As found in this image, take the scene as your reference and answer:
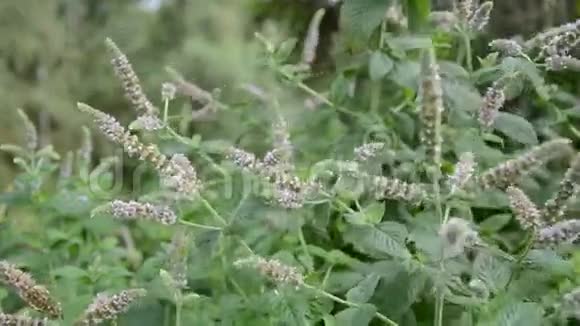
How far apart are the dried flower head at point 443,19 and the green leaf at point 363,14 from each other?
0.41 feet

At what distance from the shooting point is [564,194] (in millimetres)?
840

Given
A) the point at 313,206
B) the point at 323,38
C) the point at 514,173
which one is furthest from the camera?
the point at 323,38

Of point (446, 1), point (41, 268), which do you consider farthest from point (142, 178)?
point (446, 1)

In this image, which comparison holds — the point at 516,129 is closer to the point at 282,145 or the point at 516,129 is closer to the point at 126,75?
the point at 282,145

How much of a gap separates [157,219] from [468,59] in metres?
0.57

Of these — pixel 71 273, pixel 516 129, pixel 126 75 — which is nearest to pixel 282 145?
pixel 126 75

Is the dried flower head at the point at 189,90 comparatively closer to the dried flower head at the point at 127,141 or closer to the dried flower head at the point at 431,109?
the dried flower head at the point at 127,141

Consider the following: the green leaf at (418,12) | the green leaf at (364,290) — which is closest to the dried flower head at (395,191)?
the green leaf at (364,290)

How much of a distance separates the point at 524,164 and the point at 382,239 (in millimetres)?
225

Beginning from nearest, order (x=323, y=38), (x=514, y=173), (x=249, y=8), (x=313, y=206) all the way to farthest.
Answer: (x=514, y=173), (x=313, y=206), (x=323, y=38), (x=249, y=8)

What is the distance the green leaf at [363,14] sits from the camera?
3.78 feet

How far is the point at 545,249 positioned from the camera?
3.09 ft

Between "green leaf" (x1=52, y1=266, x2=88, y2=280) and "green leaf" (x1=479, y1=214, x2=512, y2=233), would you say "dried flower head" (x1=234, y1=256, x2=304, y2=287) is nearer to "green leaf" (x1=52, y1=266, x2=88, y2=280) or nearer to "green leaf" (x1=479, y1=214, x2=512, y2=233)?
"green leaf" (x1=479, y1=214, x2=512, y2=233)

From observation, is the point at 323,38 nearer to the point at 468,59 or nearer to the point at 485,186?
the point at 468,59
